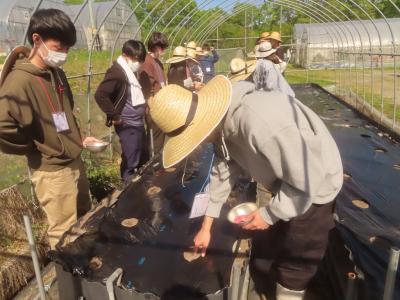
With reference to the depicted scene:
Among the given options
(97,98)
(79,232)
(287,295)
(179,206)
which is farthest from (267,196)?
(97,98)

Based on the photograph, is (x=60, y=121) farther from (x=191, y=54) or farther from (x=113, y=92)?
(x=191, y=54)

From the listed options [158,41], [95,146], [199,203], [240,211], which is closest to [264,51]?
[158,41]

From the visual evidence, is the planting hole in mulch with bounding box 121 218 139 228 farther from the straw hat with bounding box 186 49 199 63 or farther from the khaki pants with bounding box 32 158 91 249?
the straw hat with bounding box 186 49 199 63

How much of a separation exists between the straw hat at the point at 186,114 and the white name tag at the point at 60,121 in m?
1.04

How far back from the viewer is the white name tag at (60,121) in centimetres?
231

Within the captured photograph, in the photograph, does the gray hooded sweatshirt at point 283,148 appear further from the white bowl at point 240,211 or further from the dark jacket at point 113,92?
the dark jacket at point 113,92

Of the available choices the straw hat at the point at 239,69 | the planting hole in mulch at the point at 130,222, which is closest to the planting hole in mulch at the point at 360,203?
the planting hole in mulch at the point at 130,222

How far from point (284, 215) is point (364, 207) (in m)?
1.77

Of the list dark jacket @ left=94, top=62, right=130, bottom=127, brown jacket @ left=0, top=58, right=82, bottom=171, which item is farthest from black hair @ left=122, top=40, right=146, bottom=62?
brown jacket @ left=0, top=58, right=82, bottom=171

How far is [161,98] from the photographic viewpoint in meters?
1.54

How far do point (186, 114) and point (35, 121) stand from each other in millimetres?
1193

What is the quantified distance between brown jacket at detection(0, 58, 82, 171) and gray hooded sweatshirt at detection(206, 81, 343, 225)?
1233mm

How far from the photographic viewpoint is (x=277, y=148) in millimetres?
1416

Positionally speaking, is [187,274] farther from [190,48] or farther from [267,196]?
[190,48]
